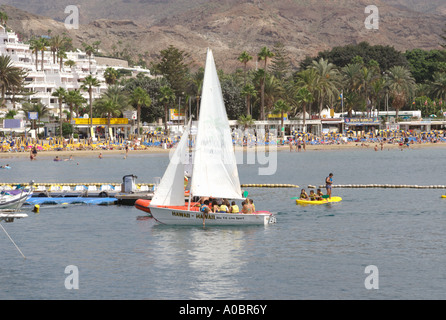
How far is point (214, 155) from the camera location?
41.8 meters

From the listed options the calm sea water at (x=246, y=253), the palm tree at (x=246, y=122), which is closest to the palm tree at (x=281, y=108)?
the palm tree at (x=246, y=122)

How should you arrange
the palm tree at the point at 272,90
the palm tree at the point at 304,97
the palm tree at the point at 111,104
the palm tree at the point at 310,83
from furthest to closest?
the palm tree at the point at 272,90
the palm tree at the point at 310,83
the palm tree at the point at 304,97
the palm tree at the point at 111,104

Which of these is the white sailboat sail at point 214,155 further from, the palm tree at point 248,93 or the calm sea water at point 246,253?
the palm tree at point 248,93

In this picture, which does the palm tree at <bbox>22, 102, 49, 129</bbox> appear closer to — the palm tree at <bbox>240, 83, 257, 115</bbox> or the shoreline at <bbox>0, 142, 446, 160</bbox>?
the shoreline at <bbox>0, 142, 446, 160</bbox>

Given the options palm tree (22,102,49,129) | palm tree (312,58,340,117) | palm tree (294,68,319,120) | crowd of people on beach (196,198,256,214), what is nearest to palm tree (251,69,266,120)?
palm tree (294,68,319,120)

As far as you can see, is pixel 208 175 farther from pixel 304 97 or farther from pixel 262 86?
pixel 262 86

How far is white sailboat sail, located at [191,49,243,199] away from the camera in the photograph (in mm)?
40469

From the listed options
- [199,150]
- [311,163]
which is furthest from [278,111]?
[199,150]

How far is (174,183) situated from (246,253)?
852 cm

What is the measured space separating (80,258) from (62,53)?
546 feet

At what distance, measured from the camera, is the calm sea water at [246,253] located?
30312mm

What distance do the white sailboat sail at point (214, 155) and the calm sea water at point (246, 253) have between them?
2.69m

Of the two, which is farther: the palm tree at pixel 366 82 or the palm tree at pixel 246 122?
the palm tree at pixel 366 82

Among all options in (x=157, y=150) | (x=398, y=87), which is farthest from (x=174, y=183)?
(x=398, y=87)
